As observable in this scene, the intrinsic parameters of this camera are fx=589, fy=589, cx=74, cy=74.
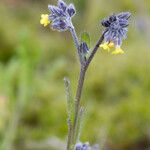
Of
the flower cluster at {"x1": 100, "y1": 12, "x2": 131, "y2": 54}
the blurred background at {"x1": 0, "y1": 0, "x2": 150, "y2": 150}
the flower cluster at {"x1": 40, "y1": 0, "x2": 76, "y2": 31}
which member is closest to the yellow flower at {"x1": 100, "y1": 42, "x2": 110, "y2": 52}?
the flower cluster at {"x1": 100, "y1": 12, "x2": 131, "y2": 54}

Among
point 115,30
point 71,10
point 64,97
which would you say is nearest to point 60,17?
point 71,10

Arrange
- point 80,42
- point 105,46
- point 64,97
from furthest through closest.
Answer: point 64,97
point 80,42
point 105,46

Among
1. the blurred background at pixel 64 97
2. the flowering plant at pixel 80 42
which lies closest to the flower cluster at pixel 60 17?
the flowering plant at pixel 80 42

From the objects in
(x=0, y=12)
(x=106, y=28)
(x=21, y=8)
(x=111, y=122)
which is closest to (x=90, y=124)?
(x=111, y=122)

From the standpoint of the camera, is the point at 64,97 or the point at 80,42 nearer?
the point at 80,42

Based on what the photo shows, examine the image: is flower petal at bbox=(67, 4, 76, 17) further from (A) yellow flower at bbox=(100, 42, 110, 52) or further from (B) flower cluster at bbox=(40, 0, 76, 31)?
(A) yellow flower at bbox=(100, 42, 110, 52)

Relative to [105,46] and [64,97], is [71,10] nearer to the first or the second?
[105,46]
